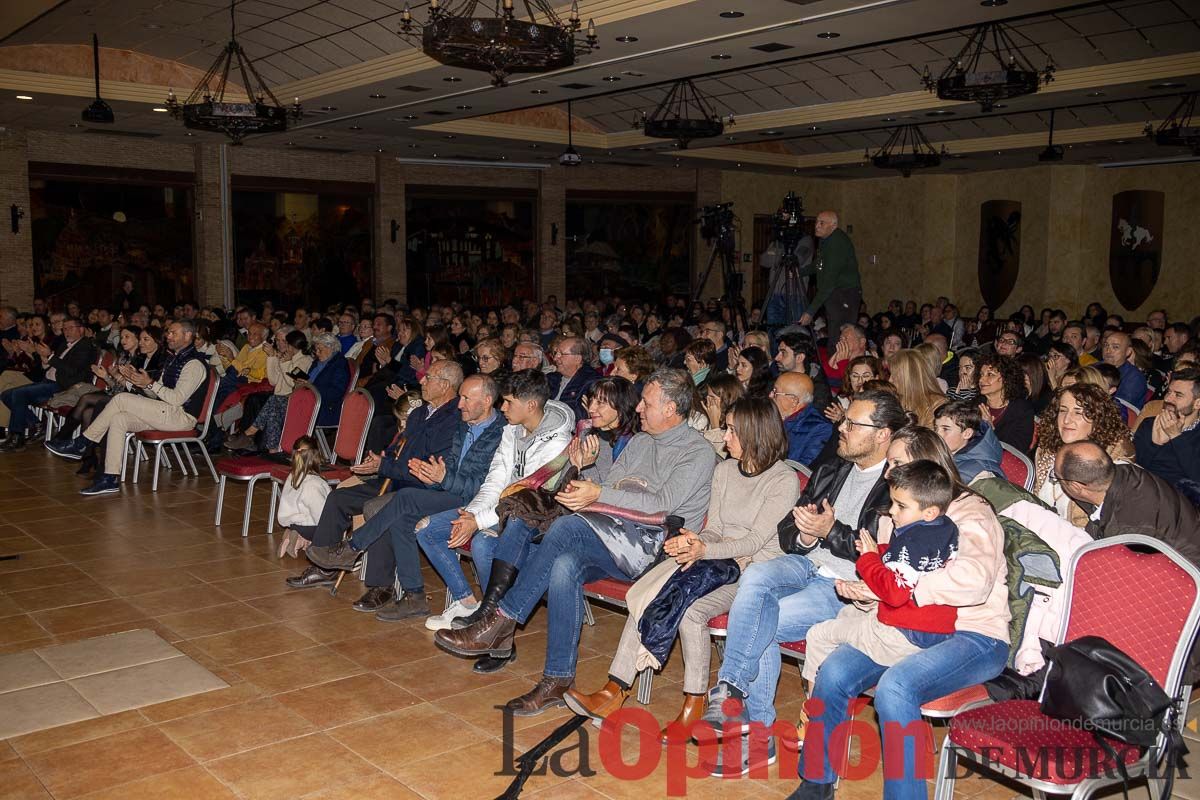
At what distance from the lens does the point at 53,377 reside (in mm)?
10570

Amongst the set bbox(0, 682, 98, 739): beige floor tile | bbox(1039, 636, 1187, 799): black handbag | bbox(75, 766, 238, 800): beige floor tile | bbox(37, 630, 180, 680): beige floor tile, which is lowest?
bbox(75, 766, 238, 800): beige floor tile

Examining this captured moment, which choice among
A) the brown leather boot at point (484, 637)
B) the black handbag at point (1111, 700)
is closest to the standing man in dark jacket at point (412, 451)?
the brown leather boot at point (484, 637)

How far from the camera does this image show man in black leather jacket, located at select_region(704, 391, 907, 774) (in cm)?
381

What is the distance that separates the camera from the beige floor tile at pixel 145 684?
4.35 m

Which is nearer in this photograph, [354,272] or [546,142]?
[546,142]

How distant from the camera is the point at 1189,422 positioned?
5.21 m

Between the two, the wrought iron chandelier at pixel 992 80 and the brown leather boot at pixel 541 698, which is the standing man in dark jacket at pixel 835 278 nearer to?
the wrought iron chandelier at pixel 992 80

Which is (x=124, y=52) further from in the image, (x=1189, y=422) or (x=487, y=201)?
(x=1189, y=422)

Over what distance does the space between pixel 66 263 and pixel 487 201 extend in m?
7.81

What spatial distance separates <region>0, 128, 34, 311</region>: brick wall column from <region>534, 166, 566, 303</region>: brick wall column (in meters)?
9.31

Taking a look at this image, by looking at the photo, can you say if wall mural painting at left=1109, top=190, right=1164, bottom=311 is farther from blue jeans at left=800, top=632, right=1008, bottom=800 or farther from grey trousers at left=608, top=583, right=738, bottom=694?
blue jeans at left=800, top=632, right=1008, bottom=800

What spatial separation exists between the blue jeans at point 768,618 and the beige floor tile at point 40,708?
2.63m

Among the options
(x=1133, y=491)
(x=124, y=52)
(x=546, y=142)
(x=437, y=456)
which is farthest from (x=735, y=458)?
(x=546, y=142)

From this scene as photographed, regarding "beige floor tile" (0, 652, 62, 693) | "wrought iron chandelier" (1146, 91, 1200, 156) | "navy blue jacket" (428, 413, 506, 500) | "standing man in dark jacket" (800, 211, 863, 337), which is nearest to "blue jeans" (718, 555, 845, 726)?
"navy blue jacket" (428, 413, 506, 500)
